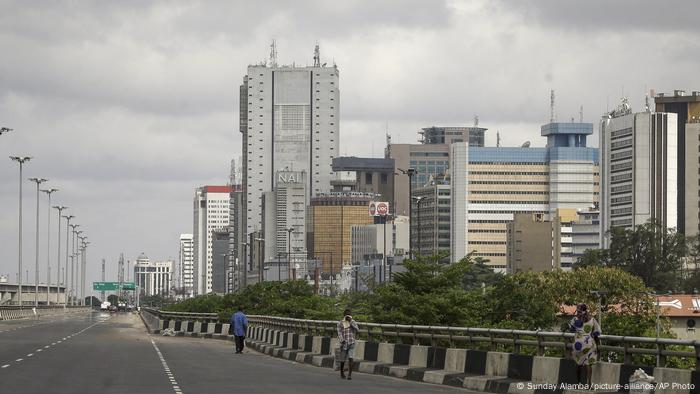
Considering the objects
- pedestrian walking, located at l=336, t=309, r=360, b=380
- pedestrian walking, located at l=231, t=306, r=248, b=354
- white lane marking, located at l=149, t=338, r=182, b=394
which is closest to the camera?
white lane marking, located at l=149, t=338, r=182, b=394

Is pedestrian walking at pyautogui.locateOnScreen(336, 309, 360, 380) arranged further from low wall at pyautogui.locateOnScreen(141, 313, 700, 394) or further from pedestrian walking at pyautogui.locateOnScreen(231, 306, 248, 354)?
pedestrian walking at pyautogui.locateOnScreen(231, 306, 248, 354)

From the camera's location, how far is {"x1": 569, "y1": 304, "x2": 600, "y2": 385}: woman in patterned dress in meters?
25.4

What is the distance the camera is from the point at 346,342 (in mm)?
35812

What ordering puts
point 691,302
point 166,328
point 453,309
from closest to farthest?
point 453,309
point 166,328
point 691,302

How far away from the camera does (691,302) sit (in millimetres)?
135500

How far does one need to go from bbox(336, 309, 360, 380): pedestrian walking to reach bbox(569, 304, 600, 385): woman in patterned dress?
985 centimetres

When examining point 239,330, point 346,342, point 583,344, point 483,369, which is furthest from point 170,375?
point 239,330

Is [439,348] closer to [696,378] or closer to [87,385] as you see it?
[87,385]

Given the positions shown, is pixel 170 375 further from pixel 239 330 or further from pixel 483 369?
pixel 239 330

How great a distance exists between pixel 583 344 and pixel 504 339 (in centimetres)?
526

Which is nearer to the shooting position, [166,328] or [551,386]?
[551,386]

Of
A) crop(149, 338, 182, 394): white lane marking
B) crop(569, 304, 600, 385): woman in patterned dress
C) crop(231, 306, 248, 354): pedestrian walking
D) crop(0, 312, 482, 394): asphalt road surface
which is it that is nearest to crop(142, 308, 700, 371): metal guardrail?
crop(569, 304, 600, 385): woman in patterned dress

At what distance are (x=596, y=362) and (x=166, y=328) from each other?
63.4 m

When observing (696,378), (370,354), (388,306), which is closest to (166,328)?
(388,306)
